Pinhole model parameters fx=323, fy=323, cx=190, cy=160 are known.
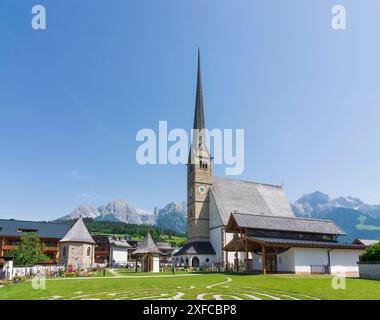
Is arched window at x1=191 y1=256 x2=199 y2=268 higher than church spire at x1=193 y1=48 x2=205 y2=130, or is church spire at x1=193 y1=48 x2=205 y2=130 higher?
church spire at x1=193 y1=48 x2=205 y2=130

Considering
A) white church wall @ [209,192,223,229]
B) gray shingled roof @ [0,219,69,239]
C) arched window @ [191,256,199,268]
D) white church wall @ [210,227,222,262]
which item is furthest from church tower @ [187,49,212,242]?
gray shingled roof @ [0,219,69,239]

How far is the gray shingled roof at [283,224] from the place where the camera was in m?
40.9

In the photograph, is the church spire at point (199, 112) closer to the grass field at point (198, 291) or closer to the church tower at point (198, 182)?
the church tower at point (198, 182)

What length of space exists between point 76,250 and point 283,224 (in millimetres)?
30673

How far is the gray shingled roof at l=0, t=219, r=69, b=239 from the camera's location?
6357 centimetres

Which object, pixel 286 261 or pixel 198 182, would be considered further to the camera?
pixel 198 182

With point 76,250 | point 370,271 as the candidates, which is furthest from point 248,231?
point 76,250

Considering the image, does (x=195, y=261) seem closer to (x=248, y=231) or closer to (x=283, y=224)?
(x=248, y=231)

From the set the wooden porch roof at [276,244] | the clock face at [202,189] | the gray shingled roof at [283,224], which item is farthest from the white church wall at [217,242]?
the gray shingled roof at [283,224]

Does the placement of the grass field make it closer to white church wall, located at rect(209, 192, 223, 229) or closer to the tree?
the tree

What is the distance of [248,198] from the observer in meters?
65.9

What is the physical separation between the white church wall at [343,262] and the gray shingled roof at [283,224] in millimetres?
5252

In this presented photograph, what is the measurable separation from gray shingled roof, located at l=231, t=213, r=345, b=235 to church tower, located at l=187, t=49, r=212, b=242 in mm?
20789
